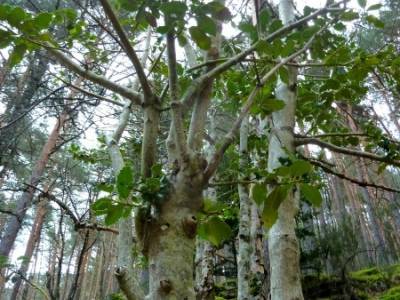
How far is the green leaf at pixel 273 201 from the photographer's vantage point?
2.98ft

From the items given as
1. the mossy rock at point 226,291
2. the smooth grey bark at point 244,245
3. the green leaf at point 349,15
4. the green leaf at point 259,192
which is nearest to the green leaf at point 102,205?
the green leaf at point 259,192

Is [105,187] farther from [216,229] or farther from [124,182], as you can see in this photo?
[216,229]

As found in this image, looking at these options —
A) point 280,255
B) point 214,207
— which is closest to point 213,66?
point 214,207

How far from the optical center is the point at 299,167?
33.1 inches

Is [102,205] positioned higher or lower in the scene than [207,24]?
lower

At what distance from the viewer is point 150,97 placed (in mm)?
1198

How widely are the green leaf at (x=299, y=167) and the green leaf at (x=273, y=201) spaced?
0.18ft

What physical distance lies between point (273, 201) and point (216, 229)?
0.21 m

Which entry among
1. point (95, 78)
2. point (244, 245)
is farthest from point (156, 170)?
point (244, 245)

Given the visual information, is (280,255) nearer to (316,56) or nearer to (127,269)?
(127,269)

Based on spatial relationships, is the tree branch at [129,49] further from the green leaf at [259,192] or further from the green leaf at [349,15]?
the green leaf at [349,15]

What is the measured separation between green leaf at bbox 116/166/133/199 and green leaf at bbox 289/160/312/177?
0.40m

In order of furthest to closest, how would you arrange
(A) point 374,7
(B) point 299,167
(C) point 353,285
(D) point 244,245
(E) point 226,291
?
(E) point 226,291 < (C) point 353,285 < (D) point 244,245 < (A) point 374,7 < (B) point 299,167

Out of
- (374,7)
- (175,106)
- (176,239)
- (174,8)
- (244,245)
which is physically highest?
(374,7)
